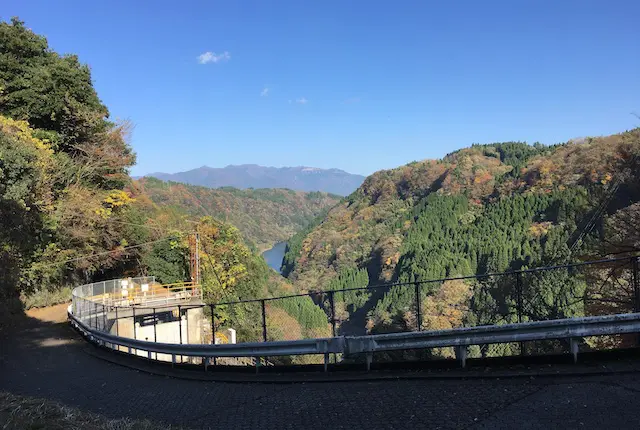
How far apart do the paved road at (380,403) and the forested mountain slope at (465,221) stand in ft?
57.3

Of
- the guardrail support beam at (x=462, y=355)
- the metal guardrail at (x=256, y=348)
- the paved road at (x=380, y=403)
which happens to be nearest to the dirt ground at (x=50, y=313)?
the metal guardrail at (x=256, y=348)

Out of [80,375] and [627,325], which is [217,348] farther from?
[627,325]

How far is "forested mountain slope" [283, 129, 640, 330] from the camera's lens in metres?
54.6

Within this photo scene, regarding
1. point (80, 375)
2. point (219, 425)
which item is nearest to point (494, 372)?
point (219, 425)

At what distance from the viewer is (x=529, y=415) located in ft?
15.0

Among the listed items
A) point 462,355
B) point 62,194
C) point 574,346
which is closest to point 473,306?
point 462,355

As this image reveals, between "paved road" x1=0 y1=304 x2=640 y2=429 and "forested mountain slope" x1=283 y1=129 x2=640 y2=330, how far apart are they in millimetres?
17455

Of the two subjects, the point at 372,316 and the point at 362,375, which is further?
the point at 372,316

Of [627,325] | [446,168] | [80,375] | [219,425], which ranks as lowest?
[80,375]

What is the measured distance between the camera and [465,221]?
433 feet

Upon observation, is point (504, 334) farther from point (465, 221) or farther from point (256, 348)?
point (465, 221)

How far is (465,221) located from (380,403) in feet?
Result: 436

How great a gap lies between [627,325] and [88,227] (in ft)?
95.2

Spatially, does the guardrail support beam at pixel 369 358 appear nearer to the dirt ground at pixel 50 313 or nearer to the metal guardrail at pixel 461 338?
the metal guardrail at pixel 461 338
